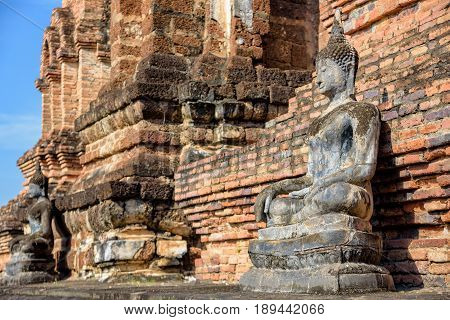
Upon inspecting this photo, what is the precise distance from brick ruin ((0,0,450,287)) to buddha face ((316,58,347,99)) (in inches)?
19.6

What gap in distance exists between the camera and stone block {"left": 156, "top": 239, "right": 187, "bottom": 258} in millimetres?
10477

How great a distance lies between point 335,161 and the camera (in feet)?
23.5

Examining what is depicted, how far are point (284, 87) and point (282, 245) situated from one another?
5.02 m

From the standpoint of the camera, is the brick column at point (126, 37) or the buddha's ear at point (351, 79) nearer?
the buddha's ear at point (351, 79)

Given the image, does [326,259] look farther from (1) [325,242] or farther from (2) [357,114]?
(2) [357,114]

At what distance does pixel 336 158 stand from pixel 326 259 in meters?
1.12

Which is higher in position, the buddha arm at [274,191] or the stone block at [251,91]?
the stone block at [251,91]

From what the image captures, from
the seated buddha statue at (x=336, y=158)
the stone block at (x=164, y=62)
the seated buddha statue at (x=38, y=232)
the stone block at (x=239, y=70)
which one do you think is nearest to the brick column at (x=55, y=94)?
the seated buddha statue at (x=38, y=232)

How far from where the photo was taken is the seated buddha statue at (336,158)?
263 inches

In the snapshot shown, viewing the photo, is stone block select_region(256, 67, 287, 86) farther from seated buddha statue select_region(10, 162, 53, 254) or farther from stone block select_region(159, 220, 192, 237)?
seated buddha statue select_region(10, 162, 53, 254)

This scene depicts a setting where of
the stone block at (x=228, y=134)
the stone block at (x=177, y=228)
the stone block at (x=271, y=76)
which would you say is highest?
the stone block at (x=271, y=76)

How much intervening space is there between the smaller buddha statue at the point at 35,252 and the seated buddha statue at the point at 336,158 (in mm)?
6447

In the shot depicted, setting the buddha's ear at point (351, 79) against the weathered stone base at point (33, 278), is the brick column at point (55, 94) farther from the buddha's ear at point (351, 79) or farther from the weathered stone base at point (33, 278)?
the buddha's ear at point (351, 79)

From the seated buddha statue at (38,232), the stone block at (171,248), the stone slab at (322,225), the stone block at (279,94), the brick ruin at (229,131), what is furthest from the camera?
the seated buddha statue at (38,232)
